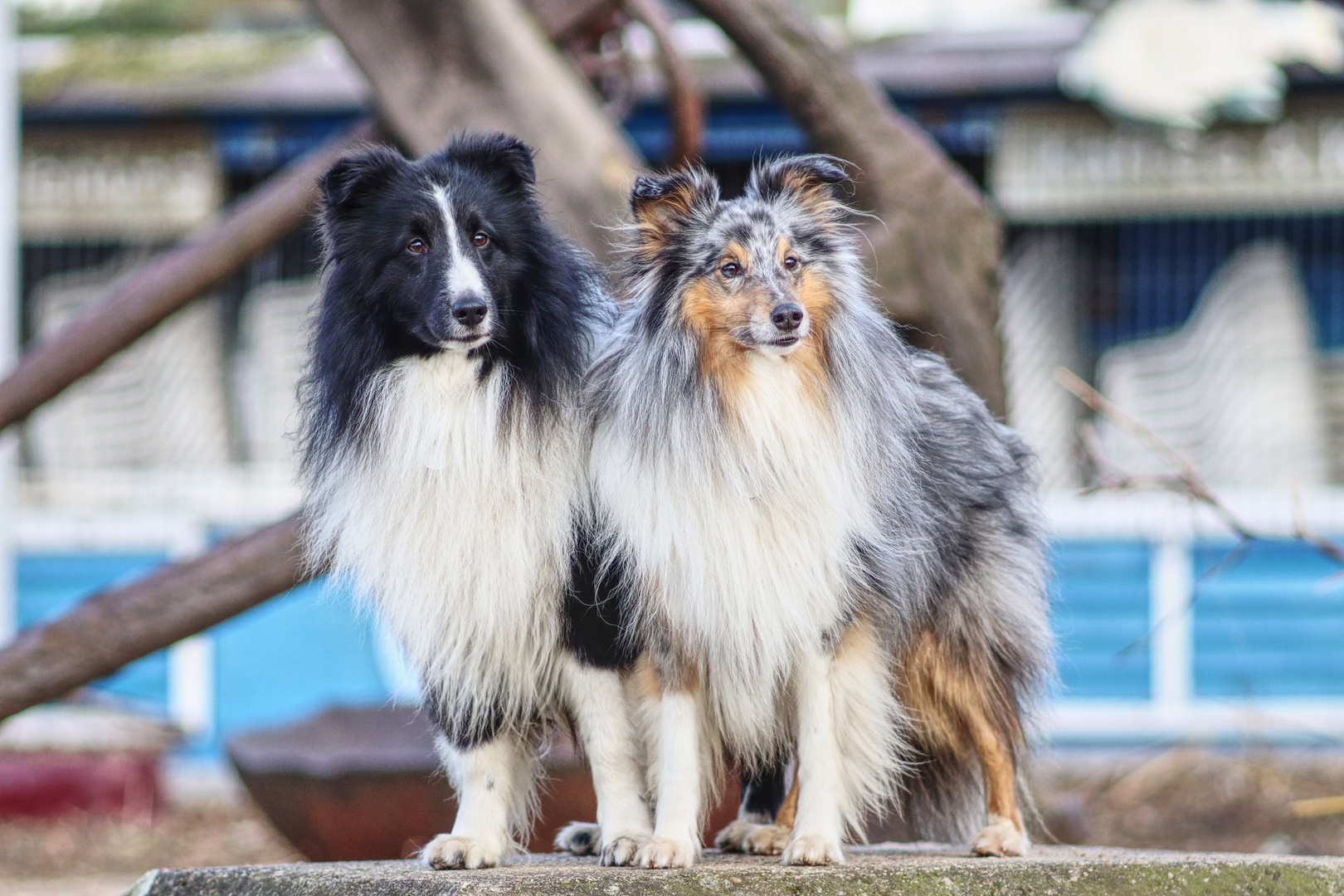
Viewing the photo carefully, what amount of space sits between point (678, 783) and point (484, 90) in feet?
8.72

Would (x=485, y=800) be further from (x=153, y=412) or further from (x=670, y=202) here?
(x=153, y=412)

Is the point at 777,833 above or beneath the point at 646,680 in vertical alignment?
beneath

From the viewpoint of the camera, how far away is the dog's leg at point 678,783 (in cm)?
308

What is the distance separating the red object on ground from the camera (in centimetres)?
812

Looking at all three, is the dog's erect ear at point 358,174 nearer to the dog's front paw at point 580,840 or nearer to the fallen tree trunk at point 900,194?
the dog's front paw at point 580,840

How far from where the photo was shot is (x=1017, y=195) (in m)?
8.53

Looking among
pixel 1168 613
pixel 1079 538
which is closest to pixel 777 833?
pixel 1168 613

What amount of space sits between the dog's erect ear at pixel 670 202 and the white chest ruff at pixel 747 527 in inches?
14.5

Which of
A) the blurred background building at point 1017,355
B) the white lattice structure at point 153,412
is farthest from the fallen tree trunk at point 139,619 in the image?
the white lattice structure at point 153,412

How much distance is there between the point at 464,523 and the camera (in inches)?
127

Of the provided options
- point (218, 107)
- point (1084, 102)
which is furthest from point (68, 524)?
point (1084, 102)

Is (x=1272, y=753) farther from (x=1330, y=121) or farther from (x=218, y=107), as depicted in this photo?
(x=218, y=107)

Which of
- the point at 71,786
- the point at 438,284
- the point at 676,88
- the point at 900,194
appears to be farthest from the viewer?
the point at 71,786

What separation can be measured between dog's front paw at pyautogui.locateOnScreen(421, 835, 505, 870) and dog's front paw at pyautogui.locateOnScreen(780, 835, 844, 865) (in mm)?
629
